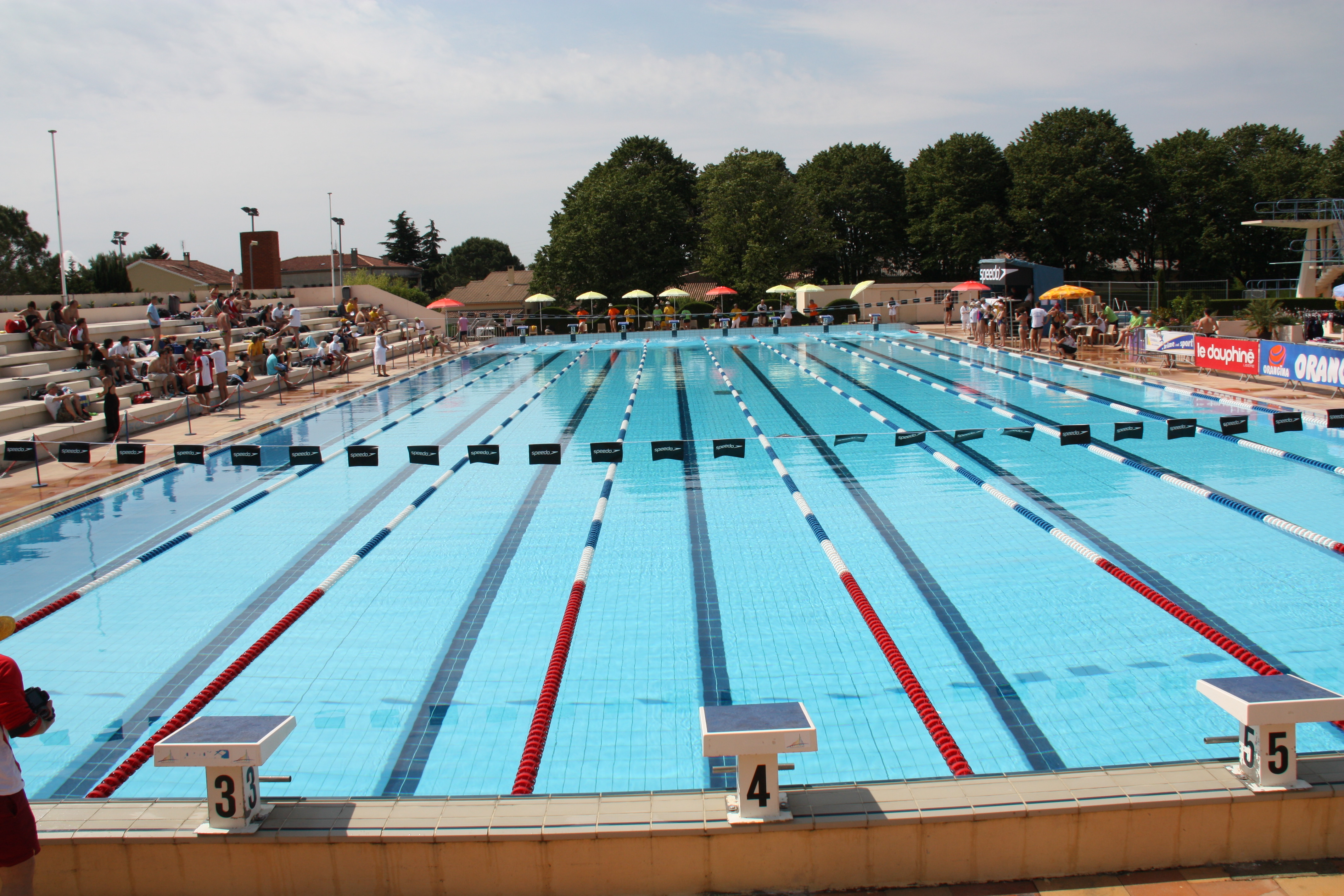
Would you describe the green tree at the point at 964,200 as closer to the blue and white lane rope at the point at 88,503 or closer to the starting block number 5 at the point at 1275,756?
the blue and white lane rope at the point at 88,503

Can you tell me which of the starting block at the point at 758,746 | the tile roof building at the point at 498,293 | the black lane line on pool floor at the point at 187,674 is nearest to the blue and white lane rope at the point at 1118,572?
the starting block at the point at 758,746

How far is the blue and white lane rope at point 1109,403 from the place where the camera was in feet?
29.3

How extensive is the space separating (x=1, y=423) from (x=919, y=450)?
11.4 metres

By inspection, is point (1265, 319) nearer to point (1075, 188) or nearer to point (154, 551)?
point (1075, 188)

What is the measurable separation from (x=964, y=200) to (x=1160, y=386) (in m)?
28.9

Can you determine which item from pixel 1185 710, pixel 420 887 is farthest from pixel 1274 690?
pixel 420 887

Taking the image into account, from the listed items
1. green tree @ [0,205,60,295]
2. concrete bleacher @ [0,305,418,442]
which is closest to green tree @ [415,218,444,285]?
green tree @ [0,205,60,295]

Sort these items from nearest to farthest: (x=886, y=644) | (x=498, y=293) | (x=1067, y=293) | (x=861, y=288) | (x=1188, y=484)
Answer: (x=886, y=644), (x=1188, y=484), (x=1067, y=293), (x=861, y=288), (x=498, y=293)

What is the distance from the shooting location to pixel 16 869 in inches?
106

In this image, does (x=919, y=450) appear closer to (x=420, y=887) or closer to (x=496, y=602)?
(x=496, y=602)

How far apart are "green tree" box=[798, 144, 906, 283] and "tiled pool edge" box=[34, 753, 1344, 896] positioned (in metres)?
42.6

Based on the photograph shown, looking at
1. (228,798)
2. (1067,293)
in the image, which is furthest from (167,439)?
(1067,293)

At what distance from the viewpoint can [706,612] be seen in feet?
20.3

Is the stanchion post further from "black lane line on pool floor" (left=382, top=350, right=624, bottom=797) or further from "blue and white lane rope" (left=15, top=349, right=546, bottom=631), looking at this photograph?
"black lane line on pool floor" (left=382, top=350, right=624, bottom=797)
